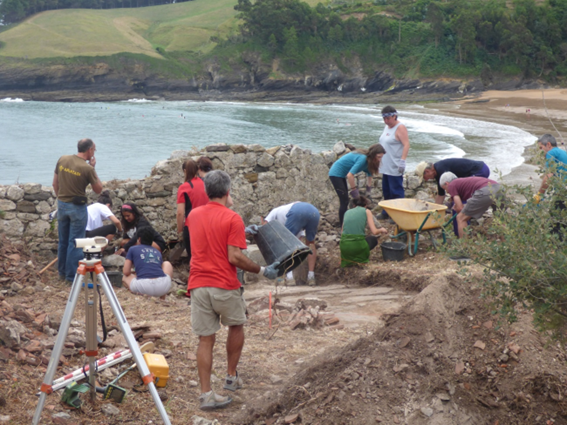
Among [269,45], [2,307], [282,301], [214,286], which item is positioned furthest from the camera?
[269,45]

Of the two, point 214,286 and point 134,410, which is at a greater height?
point 214,286

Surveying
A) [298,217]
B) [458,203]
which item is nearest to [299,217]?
[298,217]

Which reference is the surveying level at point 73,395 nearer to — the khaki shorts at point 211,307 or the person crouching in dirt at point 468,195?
the khaki shorts at point 211,307

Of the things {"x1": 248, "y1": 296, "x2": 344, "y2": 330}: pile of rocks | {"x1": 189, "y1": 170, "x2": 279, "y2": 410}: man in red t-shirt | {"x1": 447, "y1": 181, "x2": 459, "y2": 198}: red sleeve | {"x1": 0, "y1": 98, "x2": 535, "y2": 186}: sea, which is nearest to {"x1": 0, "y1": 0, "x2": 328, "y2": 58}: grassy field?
{"x1": 0, "y1": 98, "x2": 535, "y2": 186}: sea

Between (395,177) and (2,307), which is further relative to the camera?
(395,177)

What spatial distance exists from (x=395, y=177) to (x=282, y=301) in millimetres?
3489

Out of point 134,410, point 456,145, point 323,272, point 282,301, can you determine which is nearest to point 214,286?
point 134,410

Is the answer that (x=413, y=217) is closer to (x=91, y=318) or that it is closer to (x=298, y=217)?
→ (x=298, y=217)

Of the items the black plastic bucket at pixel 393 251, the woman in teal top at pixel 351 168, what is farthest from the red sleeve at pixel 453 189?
the woman in teal top at pixel 351 168

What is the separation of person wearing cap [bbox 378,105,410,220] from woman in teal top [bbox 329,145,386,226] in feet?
1.08

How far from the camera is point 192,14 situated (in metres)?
133

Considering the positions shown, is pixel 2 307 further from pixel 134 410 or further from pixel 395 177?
pixel 395 177

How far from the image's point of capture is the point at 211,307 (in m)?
4.09

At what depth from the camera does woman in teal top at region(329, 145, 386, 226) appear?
27.8 ft
